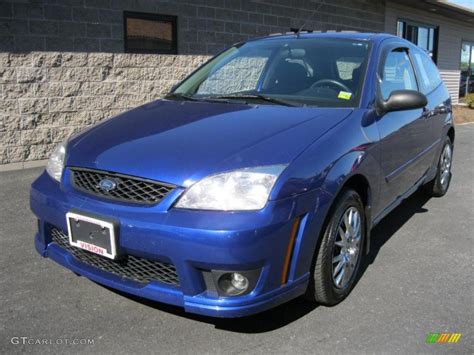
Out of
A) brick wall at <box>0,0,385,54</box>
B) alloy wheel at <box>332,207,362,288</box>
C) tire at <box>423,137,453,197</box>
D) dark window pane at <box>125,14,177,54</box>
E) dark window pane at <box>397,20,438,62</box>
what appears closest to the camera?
alloy wheel at <box>332,207,362,288</box>

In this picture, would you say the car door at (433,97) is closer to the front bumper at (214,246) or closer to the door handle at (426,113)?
the door handle at (426,113)

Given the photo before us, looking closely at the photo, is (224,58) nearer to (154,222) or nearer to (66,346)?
(154,222)

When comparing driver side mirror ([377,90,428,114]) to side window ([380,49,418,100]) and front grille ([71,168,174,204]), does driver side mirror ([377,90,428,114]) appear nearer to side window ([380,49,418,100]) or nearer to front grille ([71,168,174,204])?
side window ([380,49,418,100])

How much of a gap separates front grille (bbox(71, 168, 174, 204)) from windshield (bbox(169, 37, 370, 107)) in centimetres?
125

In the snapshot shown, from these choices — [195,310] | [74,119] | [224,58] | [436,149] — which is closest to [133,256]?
[195,310]

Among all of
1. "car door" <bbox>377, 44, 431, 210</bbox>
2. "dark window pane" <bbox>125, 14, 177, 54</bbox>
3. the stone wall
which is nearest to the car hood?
"car door" <bbox>377, 44, 431, 210</bbox>

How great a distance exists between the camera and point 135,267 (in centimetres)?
256

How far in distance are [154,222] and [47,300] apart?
117cm

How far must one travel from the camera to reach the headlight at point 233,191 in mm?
2350

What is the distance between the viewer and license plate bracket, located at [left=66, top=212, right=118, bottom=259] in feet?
8.05

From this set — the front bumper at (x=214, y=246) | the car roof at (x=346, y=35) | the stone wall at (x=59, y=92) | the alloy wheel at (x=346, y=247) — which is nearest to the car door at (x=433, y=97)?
the car roof at (x=346, y=35)

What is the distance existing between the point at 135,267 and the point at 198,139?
78 centimetres

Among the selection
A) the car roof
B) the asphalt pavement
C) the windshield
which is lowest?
the asphalt pavement

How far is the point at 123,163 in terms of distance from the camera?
2.61 meters
